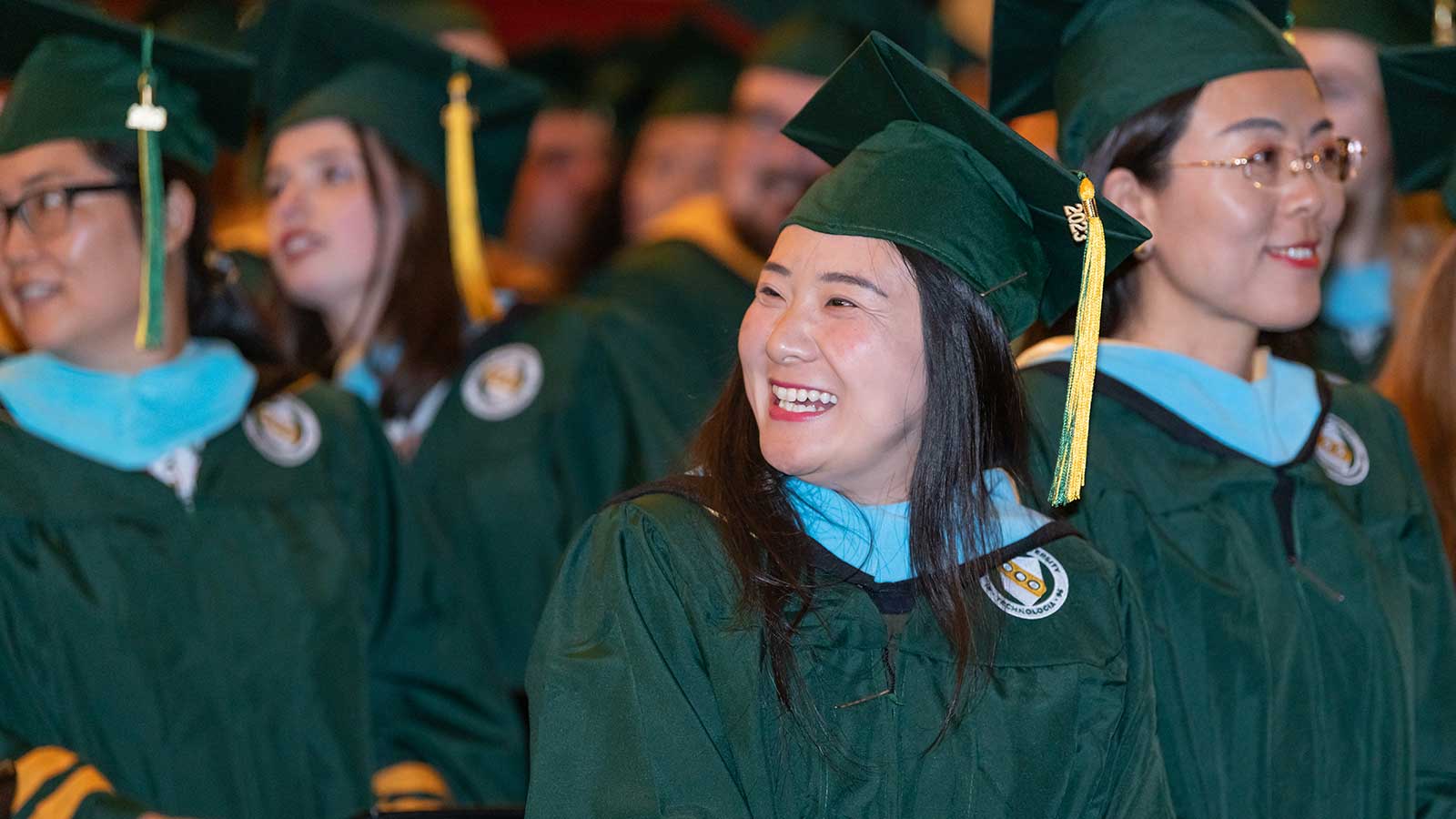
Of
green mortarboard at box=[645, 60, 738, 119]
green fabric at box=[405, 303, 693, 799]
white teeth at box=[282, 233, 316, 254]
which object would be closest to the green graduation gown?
green fabric at box=[405, 303, 693, 799]

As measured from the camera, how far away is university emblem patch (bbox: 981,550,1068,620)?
2.25 m

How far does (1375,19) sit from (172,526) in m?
3.02

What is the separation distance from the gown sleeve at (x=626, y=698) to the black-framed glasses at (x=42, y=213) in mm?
1270

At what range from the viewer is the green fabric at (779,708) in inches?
81.4

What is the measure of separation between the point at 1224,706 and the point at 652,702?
3.02ft

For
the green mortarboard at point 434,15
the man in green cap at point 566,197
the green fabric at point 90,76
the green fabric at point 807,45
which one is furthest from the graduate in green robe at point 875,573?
the man in green cap at point 566,197

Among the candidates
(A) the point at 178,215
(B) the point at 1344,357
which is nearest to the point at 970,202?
(A) the point at 178,215

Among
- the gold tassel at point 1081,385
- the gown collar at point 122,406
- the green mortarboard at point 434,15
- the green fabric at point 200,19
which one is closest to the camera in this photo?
the gold tassel at point 1081,385

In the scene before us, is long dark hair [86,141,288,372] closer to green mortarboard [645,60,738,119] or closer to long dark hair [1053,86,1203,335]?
long dark hair [1053,86,1203,335]

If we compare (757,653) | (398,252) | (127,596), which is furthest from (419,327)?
(757,653)

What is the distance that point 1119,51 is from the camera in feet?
8.98

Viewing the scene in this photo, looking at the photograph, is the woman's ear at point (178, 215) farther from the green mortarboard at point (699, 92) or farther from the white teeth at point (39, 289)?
the green mortarboard at point (699, 92)

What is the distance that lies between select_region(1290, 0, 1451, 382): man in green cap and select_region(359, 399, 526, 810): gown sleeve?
2131mm

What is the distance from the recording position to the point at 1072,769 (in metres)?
2.21
